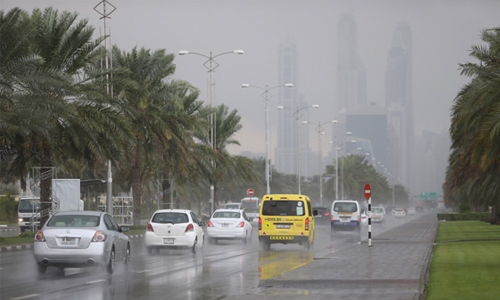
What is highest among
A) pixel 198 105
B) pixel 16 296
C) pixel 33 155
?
pixel 198 105

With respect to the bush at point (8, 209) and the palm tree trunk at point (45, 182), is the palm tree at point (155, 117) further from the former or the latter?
the bush at point (8, 209)

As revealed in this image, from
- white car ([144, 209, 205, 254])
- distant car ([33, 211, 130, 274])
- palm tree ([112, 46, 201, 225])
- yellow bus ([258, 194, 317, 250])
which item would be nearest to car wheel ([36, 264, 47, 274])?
distant car ([33, 211, 130, 274])

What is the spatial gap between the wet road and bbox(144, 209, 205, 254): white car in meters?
0.39

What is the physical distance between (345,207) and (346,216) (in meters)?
0.92

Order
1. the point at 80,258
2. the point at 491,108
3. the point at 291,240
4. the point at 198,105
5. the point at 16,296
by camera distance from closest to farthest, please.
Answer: the point at 16,296 < the point at 80,258 < the point at 491,108 < the point at 291,240 < the point at 198,105

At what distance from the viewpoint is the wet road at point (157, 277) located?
1947cm

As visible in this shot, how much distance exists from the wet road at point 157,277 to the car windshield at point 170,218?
1183mm

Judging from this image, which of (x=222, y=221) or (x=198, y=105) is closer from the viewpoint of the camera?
(x=222, y=221)

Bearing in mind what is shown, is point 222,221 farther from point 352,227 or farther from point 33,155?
point 352,227

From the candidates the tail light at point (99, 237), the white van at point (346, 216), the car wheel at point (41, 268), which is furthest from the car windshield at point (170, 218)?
the white van at point (346, 216)

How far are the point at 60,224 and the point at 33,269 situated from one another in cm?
215

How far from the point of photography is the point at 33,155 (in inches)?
1850

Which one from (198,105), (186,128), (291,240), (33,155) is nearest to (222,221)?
(291,240)

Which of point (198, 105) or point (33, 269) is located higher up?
point (198, 105)
